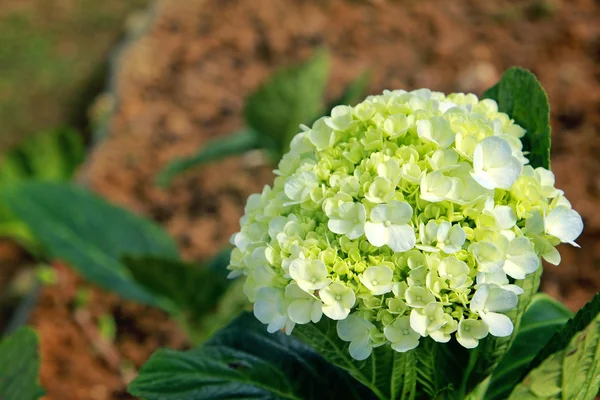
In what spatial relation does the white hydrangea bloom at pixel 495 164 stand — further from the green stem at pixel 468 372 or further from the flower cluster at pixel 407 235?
the green stem at pixel 468 372

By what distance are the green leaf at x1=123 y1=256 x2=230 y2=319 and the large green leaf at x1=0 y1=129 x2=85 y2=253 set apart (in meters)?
1.20

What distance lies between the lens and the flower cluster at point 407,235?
2.46 ft

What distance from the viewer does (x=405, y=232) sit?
75 centimetres

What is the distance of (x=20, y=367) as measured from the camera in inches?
44.0

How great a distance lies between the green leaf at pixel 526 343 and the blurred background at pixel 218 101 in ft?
2.61

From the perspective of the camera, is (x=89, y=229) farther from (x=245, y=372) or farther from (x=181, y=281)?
(x=245, y=372)

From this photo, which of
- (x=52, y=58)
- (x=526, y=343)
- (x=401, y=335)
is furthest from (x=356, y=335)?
(x=52, y=58)

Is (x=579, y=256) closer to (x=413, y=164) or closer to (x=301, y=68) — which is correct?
(x=301, y=68)

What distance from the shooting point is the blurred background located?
2135 mm

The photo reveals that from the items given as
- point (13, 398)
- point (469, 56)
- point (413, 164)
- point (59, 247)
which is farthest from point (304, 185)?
point (469, 56)

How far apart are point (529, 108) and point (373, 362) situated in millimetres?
419

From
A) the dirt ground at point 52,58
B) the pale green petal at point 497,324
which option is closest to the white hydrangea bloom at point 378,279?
the pale green petal at point 497,324

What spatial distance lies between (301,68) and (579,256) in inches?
36.6

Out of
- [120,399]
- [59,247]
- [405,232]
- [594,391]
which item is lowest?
[120,399]
